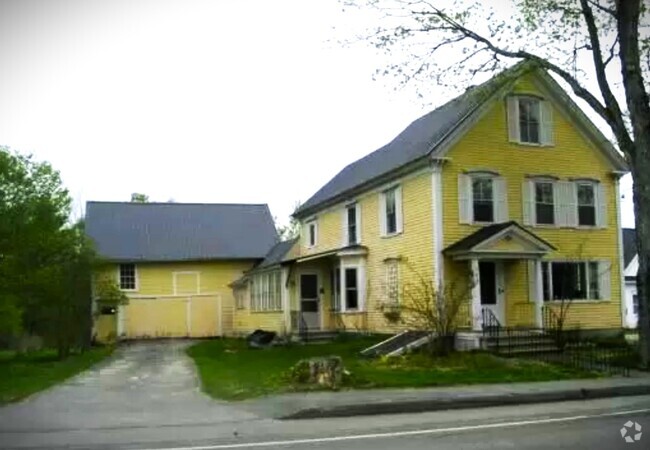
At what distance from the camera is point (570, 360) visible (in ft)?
68.7

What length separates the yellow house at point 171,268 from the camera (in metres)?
41.5

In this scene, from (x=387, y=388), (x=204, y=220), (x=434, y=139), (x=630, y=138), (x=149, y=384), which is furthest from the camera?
(x=204, y=220)

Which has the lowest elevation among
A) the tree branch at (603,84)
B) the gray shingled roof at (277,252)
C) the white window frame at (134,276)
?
the white window frame at (134,276)

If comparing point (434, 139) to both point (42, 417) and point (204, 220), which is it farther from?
point (204, 220)

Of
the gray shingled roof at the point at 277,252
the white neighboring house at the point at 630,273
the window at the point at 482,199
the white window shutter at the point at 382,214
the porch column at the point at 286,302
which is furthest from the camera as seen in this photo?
the white neighboring house at the point at 630,273

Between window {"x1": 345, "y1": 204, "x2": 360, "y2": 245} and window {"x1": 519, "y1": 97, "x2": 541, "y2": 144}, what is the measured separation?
7046 mm

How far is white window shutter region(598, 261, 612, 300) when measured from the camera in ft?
90.8

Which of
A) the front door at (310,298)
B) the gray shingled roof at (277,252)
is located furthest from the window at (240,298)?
the front door at (310,298)

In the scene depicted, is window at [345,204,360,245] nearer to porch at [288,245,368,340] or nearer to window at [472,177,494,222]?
porch at [288,245,368,340]

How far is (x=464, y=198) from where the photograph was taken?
25.5 meters

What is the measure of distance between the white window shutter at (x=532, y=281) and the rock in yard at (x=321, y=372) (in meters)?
11.1

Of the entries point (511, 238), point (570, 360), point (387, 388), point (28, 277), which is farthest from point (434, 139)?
point (28, 277)

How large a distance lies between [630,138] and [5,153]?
68.3 feet

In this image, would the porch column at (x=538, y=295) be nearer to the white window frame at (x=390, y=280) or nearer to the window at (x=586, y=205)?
the window at (x=586, y=205)
